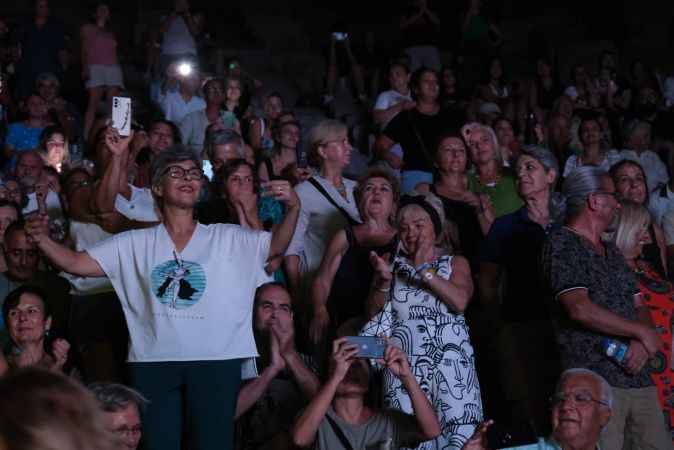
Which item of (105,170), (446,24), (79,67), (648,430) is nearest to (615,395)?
(648,430)

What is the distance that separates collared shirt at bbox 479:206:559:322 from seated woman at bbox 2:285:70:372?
225cm

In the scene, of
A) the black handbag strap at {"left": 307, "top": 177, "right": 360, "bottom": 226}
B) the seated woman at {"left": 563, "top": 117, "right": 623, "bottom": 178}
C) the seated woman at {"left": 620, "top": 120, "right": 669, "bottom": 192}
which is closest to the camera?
the black handbag strap at {"left": 307, "top": 177, "right": 360, "bottom": 226}

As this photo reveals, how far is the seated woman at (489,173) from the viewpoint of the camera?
7.35m

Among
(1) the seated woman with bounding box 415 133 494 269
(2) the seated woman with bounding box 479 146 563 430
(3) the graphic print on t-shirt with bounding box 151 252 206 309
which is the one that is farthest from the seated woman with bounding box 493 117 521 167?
(3) the graphic print on t-shirt with bounding box 151 252 206 309

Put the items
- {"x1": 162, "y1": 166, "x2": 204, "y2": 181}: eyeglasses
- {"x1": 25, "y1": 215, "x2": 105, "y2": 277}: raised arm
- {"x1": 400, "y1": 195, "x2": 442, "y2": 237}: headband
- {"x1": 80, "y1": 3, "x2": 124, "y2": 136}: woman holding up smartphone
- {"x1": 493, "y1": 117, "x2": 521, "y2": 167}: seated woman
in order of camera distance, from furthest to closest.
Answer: {"x1": 80, "y1": 3, "x2": 124, "y2": 136}: woman holding up smartphone → {"x1": 493, "y1": 117, "x2": 521, "y2": 167}: seated woman → {"x1": 400, "y1": 195, "x2": 442, "y2": 237}: headband → {"x1": 162, "y1": 166, "x2": 204, "y2": 181}: eyeglasses → {"x1": 25, "y1": 215, "x2": 105, "y2": 277}: raised arm

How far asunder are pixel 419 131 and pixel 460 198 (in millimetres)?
1202

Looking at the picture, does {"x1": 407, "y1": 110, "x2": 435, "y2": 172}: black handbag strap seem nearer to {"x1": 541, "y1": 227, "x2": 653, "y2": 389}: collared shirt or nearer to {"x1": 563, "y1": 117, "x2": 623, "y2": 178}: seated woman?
{"x1": 563, "y1": 117, "x2": 623, "y2": 178}: seated woman

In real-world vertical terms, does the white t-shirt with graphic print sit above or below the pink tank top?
below

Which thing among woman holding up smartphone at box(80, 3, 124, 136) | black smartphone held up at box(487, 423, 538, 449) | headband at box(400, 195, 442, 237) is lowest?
black smartphone held up at box(487, 423, 538, 449)

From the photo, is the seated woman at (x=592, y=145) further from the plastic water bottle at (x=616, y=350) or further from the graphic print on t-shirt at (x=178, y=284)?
the graphic print on t-shirt at (x=178, y=284)

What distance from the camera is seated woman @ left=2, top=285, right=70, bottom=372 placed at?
5.61m

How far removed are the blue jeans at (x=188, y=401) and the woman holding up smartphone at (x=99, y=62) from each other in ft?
25.1

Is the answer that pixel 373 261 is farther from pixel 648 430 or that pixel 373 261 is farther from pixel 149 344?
pixel 648 430

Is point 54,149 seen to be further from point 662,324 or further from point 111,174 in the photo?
point 662,324
